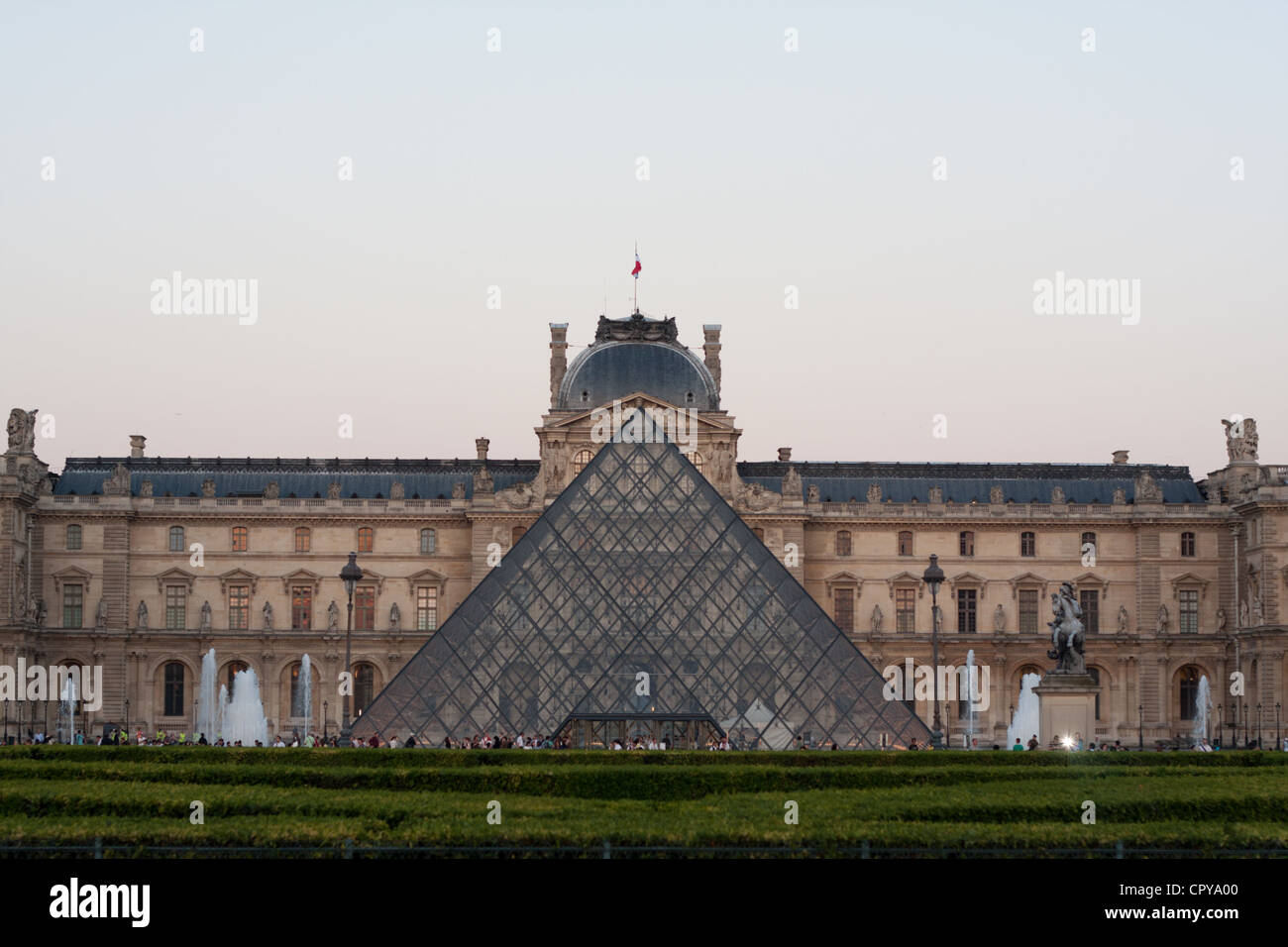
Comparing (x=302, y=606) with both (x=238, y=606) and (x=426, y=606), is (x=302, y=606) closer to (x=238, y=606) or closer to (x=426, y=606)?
(x=238, y=606)

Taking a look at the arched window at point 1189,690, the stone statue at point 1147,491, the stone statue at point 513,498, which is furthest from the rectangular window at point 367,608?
the arched window at point 1189,690

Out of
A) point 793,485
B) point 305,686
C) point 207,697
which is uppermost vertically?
point 793,485

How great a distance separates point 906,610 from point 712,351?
11.8 meters

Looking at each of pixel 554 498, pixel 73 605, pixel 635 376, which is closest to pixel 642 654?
pixel 554 498

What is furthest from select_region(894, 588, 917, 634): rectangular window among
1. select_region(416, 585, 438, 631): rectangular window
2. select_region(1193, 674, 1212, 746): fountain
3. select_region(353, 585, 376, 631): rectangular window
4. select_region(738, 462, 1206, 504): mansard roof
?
select_region(353, 585, 376, 631): rectangular window

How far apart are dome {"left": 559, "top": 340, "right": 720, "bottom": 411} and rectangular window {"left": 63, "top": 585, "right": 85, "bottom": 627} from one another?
17.6 m

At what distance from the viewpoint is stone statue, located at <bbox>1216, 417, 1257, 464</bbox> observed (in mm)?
60500

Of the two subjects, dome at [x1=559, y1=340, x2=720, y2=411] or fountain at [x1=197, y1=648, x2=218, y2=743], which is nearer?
fountain at [x1=197, y1=648, x2=218, y2=743]

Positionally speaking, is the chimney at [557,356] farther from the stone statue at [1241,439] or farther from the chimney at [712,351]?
the stone statue at [1241,439]

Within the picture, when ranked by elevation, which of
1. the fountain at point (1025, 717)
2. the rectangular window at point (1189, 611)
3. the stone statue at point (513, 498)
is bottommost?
the fountain at point (1025, 717)

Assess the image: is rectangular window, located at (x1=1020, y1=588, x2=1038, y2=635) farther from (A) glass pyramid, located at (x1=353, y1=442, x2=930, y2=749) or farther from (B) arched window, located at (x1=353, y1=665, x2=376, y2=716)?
(A) glass pyramid, located at (x1=353, y1=442, x2=930, y2=749)

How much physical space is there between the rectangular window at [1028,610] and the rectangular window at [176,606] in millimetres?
28769

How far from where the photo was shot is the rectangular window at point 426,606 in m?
60.8

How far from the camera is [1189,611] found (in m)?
60.8
